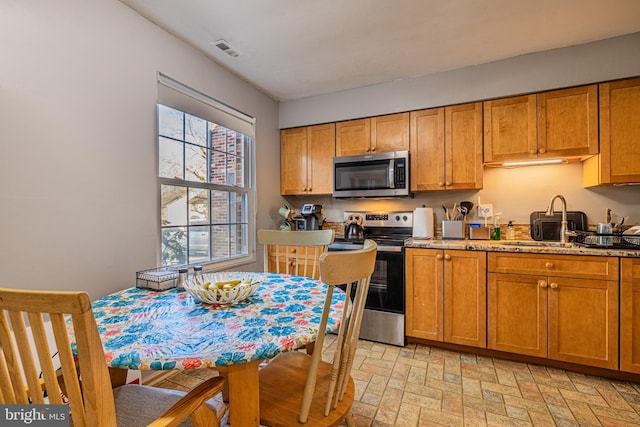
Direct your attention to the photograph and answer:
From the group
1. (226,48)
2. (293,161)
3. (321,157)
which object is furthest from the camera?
(293,161)

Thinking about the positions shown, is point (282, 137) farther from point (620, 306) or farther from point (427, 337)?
point (620, 306)

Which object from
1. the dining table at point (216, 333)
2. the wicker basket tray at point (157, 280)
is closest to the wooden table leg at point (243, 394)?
the dining table at point (216, 333)

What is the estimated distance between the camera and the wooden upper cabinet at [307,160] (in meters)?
3.21

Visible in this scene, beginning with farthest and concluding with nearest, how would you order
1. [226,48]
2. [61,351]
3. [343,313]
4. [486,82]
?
[486,82] < [226,48] < [343,313] < [61,351]

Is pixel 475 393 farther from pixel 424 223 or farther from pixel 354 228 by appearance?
pixel 354 228

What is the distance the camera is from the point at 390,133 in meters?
2.93

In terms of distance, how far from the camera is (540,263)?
2.14 metres

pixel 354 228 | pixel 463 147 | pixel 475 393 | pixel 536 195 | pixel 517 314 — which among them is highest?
pixel 463 147

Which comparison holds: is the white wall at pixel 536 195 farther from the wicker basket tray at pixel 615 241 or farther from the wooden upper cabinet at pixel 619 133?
the wicker basket tray at pixel 615 241

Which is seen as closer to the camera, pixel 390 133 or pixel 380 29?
pixel 380 29

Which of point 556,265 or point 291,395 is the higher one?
point 556,265

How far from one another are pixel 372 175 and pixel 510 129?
1199 mm
